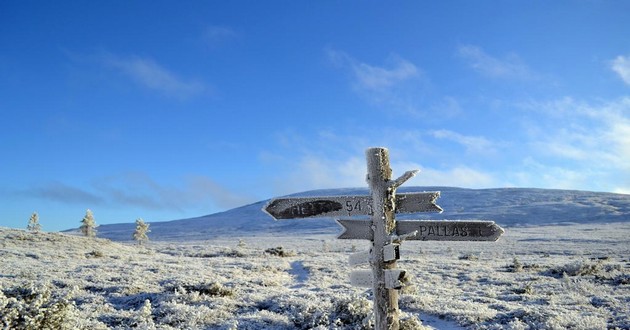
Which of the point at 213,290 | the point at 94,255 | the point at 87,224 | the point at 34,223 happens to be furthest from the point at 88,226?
the point at 213,290

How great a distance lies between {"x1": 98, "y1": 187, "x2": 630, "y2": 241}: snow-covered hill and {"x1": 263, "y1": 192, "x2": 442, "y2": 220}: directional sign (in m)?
86.2

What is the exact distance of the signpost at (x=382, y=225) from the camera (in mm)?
6707

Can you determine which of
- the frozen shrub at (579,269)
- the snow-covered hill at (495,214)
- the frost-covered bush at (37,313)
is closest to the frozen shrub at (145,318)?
the frost-covered bush at (37,313)

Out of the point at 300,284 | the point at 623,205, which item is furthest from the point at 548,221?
the point at 300,284

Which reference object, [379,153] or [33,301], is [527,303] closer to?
[379,153]

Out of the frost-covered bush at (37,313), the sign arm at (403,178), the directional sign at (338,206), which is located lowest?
the frost-covered bush at (37,313)

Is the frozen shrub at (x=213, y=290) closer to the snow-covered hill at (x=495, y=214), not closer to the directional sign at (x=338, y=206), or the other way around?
the directional sign at (x=338, y=206)

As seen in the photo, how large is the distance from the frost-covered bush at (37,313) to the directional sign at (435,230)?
20.9 feet

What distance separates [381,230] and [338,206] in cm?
84

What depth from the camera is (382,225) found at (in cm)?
675

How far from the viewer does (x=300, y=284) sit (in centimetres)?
2127

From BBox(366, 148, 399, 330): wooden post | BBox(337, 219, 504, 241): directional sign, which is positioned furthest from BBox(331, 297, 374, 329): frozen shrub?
BBox(337, 219, 504, 241): directional sign

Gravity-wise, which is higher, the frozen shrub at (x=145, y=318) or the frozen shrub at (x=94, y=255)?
the frozen shrub at (x=145, y=318)

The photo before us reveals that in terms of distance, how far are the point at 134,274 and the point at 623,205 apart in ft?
529
